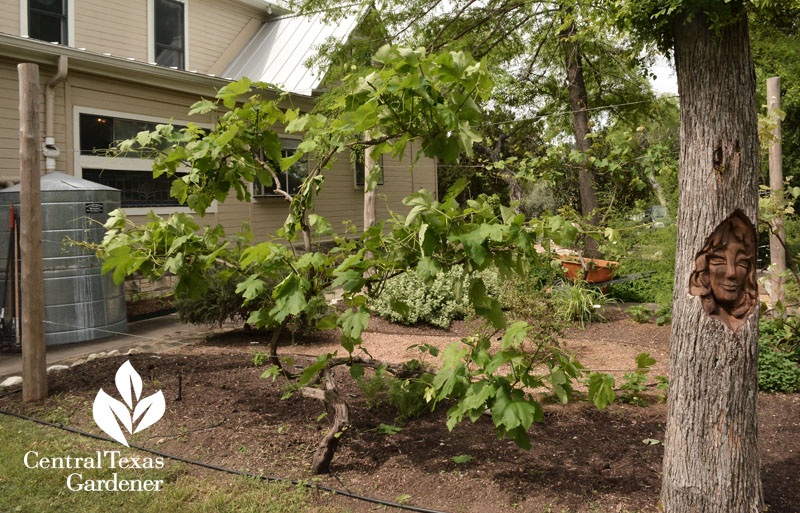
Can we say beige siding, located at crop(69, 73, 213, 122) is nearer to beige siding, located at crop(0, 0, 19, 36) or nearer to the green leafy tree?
beige siding, located at crop(0, 0, 19, 36)

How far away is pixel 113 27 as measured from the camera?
11.2m

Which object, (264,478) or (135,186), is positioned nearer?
(264,478)

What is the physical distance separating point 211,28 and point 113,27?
2.35 metres

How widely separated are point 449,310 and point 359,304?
568 cm

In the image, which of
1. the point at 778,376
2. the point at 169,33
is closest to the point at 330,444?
the point at 778,376

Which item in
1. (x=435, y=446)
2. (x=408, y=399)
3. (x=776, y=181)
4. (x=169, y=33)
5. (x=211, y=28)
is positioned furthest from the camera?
(x=211, y=28)

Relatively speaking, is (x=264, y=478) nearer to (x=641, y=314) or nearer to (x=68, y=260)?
(x=68, y=260)

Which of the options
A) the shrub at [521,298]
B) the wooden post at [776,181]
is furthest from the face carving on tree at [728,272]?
the wooden post at [776,181]

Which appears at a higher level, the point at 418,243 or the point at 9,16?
the point at 9,16

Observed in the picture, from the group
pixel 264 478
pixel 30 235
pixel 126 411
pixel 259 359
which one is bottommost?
pixel 264 478

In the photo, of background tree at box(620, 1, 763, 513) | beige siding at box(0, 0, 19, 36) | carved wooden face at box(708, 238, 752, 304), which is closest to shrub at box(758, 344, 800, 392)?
background tree at box(620, 1, 763, 513)

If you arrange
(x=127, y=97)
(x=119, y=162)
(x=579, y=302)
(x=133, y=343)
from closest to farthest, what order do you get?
(x=133, y=343), (x=579, y=302), (x=119, y=162), (x=127, y=97)

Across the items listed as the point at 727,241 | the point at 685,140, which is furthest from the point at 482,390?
the point at 685,140

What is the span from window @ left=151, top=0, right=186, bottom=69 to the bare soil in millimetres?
7701
